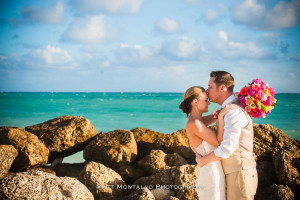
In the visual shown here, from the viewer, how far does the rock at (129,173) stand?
21.0 ft

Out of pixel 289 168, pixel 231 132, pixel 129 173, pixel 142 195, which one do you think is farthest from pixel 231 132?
pixel 129 173

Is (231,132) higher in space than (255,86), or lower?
lower

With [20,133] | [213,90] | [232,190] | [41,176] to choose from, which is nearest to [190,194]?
[232,190]

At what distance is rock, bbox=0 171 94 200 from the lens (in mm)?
3841

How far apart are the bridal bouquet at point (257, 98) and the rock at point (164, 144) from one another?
381 cm

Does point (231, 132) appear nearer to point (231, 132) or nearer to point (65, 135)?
point (231, 132)

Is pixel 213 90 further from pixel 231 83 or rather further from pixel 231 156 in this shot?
pixel 231 156

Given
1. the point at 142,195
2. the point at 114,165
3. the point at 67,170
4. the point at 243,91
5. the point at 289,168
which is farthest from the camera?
the point at 67,170

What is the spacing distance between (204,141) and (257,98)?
98 cm

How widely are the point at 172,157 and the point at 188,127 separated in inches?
115

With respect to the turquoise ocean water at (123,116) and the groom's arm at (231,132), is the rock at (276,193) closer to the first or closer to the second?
the groom's arm at (231,132)

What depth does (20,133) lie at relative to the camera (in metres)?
6.74

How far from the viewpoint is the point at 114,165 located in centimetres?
665

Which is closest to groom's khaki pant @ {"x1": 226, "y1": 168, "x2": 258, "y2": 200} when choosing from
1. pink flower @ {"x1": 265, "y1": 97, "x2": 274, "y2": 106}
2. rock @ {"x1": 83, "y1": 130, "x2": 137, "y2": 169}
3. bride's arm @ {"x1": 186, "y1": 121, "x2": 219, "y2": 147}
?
bride's arm @ {"x1": 186, "y1": 121, "x2": 219, "y2": 147}
